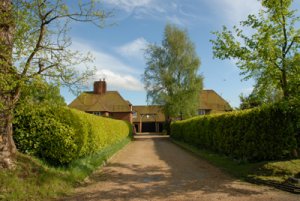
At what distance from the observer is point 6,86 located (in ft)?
24.0

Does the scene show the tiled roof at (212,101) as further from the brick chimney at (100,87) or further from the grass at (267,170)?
the grass at (267,170)

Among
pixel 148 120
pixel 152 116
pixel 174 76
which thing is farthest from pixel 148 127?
pixel 174 76

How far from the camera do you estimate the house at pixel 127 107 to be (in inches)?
2207

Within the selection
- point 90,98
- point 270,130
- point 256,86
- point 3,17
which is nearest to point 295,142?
point 270,130

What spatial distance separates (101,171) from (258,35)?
27.8 feet

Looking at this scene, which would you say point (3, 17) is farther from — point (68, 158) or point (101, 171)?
point (101, 171)

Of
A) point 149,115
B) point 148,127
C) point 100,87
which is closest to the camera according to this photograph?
point 100,87

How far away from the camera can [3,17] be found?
8.09 metres

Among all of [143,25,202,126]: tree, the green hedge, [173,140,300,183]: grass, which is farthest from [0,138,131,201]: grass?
[143,25,202,126]: tree

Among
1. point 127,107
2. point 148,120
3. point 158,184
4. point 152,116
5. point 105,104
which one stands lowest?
point 158,184

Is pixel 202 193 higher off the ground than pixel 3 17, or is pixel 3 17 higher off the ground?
pixel 3 17

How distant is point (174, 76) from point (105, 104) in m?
19.8

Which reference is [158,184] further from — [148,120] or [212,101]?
[148,120]

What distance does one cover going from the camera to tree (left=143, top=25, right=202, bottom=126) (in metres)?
42.3
